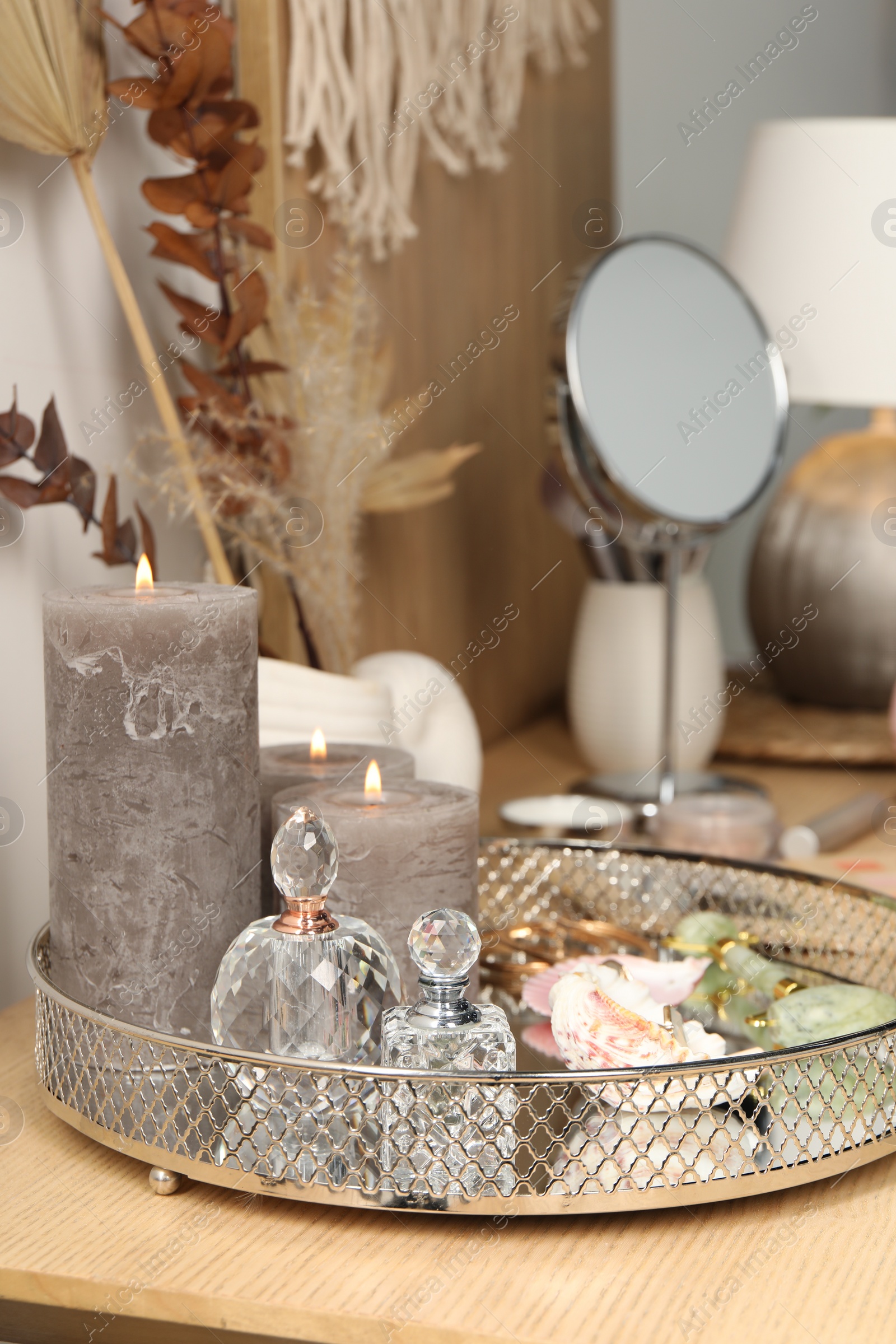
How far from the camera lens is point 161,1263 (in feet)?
1.45

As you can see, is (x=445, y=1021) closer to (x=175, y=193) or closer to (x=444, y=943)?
(x=444, y=943)

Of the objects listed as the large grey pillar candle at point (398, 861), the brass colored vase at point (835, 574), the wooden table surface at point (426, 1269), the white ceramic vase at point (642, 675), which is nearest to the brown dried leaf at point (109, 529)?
the large grey pillar candle at point (398, 861)

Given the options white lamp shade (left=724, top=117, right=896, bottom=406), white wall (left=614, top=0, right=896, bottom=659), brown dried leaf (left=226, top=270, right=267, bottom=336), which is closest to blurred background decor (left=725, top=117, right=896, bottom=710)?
white lamp shade (left=724, top=117, right=896, bottom=406)

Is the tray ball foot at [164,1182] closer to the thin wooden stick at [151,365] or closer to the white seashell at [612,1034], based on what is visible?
the white seashell at [612,1034]

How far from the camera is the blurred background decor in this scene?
1107 millimetres

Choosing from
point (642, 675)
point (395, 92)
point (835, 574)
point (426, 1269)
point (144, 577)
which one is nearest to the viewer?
point (426, 1269)

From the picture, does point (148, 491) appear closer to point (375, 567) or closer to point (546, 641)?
point (375, 567)

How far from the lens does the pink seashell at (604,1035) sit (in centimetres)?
51

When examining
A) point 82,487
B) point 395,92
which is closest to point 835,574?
point 395,92

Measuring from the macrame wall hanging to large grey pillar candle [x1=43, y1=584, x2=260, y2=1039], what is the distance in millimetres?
507

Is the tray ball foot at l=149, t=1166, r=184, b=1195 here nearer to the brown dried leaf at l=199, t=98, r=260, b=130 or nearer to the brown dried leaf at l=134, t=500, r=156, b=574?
the brown dried leaf at l=134, t=500, r=156, b=574

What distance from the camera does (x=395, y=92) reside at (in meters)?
1.05

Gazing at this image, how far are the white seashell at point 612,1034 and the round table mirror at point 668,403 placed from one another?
55cm

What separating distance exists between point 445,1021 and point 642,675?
71 centimetres
